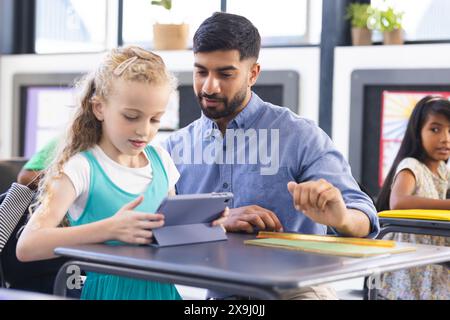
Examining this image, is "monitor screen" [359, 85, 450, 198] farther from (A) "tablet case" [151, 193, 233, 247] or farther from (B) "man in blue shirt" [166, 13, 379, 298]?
(A) "tablet case" [151, 193, 233, 247]

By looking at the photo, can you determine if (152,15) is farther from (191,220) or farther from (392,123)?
(191,220)

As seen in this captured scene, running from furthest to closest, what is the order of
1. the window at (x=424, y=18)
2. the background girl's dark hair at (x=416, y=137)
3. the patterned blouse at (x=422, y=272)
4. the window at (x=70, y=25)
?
the window at (x=70, y=25) → the window at (x=424, y=18) → the background girl's dark hair at (x=416, y=137) → the patterned blouse at (x=422, y=272)

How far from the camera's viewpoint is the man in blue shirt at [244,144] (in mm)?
2273

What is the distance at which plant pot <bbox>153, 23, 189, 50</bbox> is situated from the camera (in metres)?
5.61

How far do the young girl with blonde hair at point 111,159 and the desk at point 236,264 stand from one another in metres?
0.14

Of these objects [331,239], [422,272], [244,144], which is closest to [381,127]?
[422,272]

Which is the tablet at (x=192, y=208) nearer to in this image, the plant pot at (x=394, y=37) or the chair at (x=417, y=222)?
the chair at (x=417, y=222)

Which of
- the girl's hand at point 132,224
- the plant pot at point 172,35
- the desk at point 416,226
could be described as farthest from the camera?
the plant pot at point 172,35

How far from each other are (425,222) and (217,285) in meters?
1.83

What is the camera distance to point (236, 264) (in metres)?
1.44

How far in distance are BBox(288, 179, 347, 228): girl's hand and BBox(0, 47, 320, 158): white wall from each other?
323cm

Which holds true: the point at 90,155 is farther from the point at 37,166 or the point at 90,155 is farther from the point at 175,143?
the point at 37,166

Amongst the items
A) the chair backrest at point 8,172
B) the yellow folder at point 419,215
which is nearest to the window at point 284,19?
the yellow folder at point 419,215

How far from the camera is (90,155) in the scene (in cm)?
185
